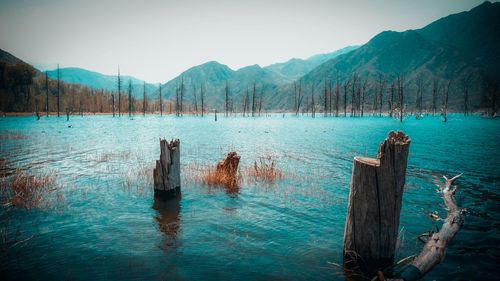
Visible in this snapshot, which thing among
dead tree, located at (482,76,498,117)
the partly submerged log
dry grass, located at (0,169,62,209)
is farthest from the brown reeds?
dead tree, located at (482,76,498,117)

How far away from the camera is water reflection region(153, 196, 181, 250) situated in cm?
689

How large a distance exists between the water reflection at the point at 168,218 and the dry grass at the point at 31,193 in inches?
160

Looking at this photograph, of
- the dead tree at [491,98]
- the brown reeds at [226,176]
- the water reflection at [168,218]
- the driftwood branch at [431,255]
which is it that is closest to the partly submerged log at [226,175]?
the brown reeds at [226,176]

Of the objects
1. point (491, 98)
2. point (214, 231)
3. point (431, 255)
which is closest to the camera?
point (431, 255)

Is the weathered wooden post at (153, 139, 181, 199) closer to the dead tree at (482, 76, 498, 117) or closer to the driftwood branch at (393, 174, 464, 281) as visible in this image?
the driftwood branch at (393, 174, 464, 281)

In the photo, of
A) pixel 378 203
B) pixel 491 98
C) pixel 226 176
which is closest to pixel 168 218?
pixel 226 176

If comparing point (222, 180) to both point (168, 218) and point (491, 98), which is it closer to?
point (168, 218)

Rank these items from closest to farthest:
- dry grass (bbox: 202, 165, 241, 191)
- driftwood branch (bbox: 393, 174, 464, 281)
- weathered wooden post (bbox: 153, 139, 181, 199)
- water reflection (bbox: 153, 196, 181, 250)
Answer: driftwood branch (bbox: 393, 174, 464, 281) → water reflection (bbox: 153, 196, 181, 250) → weathered wooden post (bbox: 153, 139, 181, 199) → dry grass (bbox: 202, 165, 241, 191)

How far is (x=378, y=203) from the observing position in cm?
470

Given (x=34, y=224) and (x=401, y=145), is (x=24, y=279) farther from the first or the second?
(x=401, y=145)

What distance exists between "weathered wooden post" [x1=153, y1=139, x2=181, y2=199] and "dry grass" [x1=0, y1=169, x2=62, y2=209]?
153 inches

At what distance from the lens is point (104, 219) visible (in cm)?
840

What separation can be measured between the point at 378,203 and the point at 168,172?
795cm

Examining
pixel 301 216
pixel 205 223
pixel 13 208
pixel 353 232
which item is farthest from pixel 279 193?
pixel 13 208
